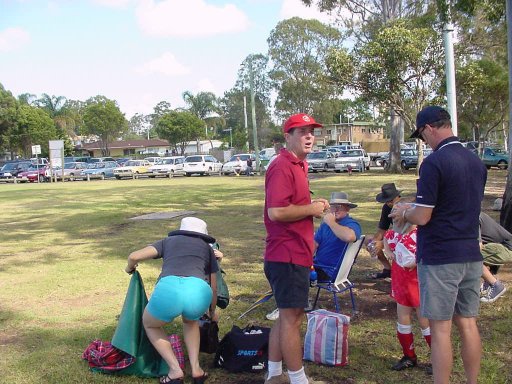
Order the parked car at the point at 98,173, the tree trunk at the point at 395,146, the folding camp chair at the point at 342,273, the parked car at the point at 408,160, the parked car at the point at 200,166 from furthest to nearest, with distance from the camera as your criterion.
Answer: the parked car at the point at 98,173, the parked car at the point at 200,166, the parked car at the point at 408,160, the tree trunk at the point at 395,146, the folding camp chair at the point at 342,273

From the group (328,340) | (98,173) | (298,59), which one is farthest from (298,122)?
(298,59)

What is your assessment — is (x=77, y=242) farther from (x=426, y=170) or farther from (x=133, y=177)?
(x=133, y=177)

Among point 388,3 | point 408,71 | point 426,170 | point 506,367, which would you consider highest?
point 388,3

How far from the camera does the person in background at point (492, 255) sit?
17.5 ft

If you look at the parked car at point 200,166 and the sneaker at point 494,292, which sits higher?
the parked car at point 200,166

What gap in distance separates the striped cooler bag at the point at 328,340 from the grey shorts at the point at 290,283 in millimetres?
838

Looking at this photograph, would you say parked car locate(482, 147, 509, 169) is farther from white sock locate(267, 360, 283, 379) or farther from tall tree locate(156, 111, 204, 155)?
tall tree locate(156, 111, 204, 155)

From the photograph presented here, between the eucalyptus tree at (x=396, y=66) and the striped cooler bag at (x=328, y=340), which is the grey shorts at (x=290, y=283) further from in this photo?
the eucalyptus tree at (x=396, y=66)

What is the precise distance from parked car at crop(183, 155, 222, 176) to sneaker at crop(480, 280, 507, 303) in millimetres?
33058

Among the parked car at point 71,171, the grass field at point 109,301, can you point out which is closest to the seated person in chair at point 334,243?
the grass field at point 109,301

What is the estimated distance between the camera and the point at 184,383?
392cm

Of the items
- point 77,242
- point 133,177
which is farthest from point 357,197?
point 133,177

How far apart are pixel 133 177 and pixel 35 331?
33.8m

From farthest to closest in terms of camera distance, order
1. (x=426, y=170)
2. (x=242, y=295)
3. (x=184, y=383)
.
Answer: (x=242, y=295) < (x=184, y=383) < (x=426, y=170)
